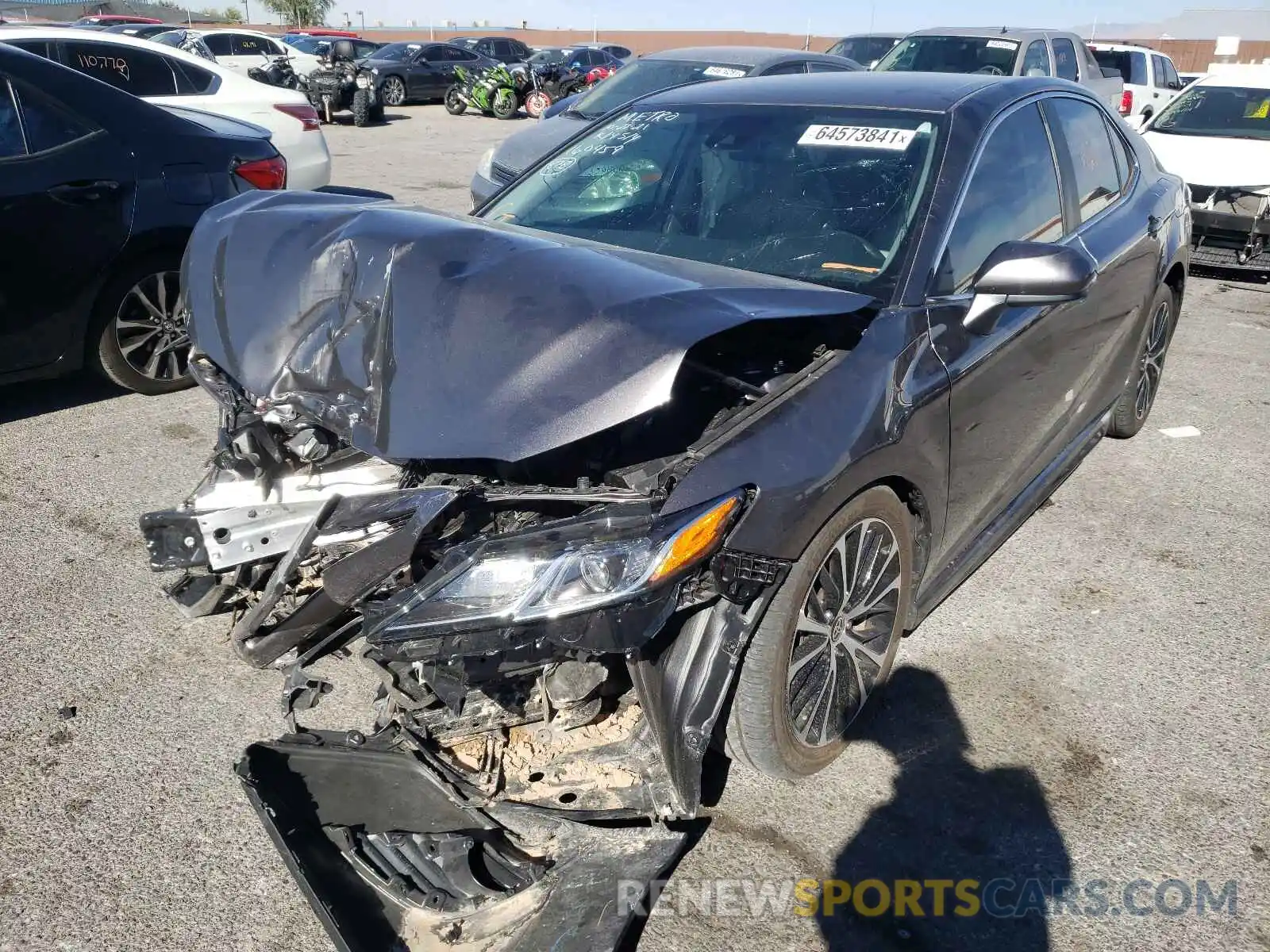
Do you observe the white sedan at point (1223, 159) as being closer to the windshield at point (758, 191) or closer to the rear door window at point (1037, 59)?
the rear door window at point (1037, 59)

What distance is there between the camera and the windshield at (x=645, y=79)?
28.3 feet

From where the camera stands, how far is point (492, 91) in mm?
21625

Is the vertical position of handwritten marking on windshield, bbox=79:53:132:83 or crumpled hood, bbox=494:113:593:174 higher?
handwritten marking on windshield, bbox=79:53:132:83

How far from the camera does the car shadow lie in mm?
5031

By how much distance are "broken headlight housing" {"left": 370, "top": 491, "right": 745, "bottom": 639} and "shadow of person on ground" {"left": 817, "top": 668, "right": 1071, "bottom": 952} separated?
3.24 ft

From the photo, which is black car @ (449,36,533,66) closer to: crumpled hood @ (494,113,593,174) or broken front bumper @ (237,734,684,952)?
crumpled hood @ (494,113,593,174)

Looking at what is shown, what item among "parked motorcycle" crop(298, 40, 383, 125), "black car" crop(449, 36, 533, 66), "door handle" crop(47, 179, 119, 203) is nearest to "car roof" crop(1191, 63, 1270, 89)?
"door handle" crop(47, 179, 119, 203)

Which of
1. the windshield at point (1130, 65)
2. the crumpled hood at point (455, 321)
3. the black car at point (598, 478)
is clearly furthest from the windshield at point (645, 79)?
the windshield at point (1130, 65)

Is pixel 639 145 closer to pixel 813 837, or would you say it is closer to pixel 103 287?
pixel 813 837

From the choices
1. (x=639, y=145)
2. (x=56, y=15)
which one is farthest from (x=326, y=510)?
(x=56, y=15)

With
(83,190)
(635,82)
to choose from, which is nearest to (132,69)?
(83,190)

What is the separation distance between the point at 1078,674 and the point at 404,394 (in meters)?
2.34

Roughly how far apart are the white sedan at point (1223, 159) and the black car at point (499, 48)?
804 inches

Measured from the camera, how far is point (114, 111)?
4848mm
